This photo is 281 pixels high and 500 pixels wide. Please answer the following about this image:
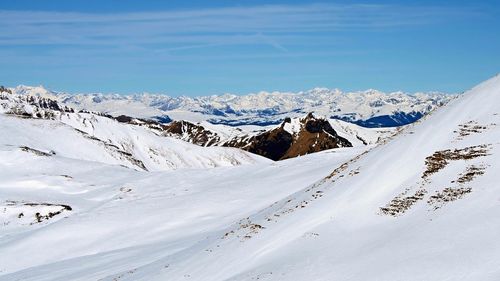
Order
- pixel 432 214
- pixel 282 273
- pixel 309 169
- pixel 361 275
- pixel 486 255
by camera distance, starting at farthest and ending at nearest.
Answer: pixel 309 169 < pixel 432 214 < pixel 282 273 < pixel 361 275 < pixel 486 255

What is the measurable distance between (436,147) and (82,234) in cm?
3496

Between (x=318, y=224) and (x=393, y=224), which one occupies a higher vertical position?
(x=393, y=224)

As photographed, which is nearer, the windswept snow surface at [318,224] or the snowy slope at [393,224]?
the snowy slope at [393,224]

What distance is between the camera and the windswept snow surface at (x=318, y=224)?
23859mm

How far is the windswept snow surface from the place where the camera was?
23.9 meters

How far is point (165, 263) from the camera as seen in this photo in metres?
34.4

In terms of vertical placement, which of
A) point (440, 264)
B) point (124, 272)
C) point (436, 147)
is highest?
point (436, 147)

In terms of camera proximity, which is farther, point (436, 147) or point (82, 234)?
point (82, 234)

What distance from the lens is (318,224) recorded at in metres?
31.8

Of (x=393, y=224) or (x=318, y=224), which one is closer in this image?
(x=393, y=224)

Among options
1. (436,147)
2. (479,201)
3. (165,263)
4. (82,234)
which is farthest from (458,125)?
(82,234)

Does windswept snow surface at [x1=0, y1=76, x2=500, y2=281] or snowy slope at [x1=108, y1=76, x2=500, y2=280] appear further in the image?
windswept snow surface at [x1=0, y1=76, x2=500, y2=281]

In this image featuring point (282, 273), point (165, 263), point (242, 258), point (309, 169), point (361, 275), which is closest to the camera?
point (361, 275)

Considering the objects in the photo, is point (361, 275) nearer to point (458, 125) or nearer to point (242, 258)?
point (242, 258)
